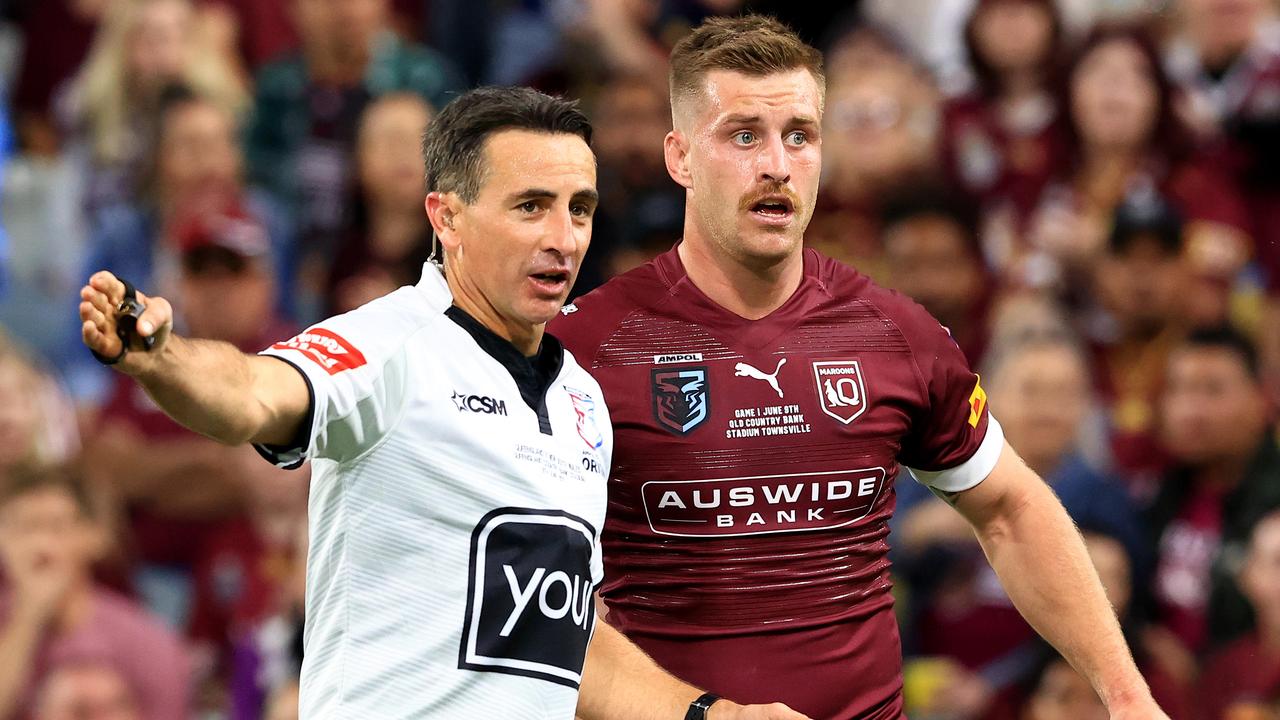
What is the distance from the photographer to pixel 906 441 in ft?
16.8

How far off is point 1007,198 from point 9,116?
18.2 ft

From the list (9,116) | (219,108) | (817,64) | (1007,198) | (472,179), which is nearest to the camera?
(472,179)

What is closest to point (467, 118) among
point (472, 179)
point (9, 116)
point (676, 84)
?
point (472, 179)

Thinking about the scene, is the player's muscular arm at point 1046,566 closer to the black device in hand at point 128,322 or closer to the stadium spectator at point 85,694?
the black device in hand at point 128,322

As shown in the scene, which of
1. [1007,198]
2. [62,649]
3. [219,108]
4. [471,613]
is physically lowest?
[62,649]

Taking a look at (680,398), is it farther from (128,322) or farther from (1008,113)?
(1008,113)

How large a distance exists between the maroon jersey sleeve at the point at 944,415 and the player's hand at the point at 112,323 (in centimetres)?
230

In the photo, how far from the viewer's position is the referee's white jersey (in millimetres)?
3943

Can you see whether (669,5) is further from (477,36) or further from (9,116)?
(9,116)

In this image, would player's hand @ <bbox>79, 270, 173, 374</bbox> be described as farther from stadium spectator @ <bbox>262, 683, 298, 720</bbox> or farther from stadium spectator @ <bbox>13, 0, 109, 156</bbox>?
stadium spectator @ <bbox>13, 0, 109, 156</bbox>

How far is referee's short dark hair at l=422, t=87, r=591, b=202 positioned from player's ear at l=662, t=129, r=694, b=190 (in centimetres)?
72

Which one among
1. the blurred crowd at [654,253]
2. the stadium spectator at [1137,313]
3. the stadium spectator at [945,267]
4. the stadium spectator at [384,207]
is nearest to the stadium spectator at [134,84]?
the blurred crowd at [654,253]

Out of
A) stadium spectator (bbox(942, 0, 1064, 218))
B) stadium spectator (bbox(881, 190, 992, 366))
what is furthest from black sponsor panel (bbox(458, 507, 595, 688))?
stadium spectator (bbox(942, 0, 1064, 218))

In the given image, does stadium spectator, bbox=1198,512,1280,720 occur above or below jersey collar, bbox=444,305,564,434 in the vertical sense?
below
